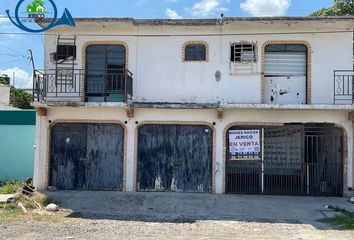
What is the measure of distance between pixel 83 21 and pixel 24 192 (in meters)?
6.34

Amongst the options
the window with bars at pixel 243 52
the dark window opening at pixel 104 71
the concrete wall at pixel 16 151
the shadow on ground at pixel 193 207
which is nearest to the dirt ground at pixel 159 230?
the shadow on ground at pixel 193 207

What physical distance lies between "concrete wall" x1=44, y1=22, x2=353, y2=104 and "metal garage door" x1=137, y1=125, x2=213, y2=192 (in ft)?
3.95

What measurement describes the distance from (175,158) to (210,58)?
154 inches

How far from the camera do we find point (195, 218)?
44.5ft

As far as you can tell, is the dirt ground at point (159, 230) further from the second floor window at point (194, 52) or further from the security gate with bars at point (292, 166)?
the second floor window at point (194, 52)

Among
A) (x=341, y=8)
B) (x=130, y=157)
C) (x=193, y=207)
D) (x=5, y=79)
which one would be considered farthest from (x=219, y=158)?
(x=5, y=79)

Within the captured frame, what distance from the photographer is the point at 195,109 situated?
17688mm

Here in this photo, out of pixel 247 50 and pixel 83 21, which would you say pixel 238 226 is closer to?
pixel 247 50

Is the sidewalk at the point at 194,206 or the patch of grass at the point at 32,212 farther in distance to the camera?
the sidewalk at the point at 194,206

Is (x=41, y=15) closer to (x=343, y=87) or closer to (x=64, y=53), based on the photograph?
(x=64, y=53)

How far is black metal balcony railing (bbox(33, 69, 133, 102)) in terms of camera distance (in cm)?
1794

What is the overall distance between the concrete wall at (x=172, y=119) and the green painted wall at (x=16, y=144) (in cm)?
326

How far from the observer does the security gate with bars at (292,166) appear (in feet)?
57.6

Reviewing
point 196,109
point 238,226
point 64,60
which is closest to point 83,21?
point 64,60
